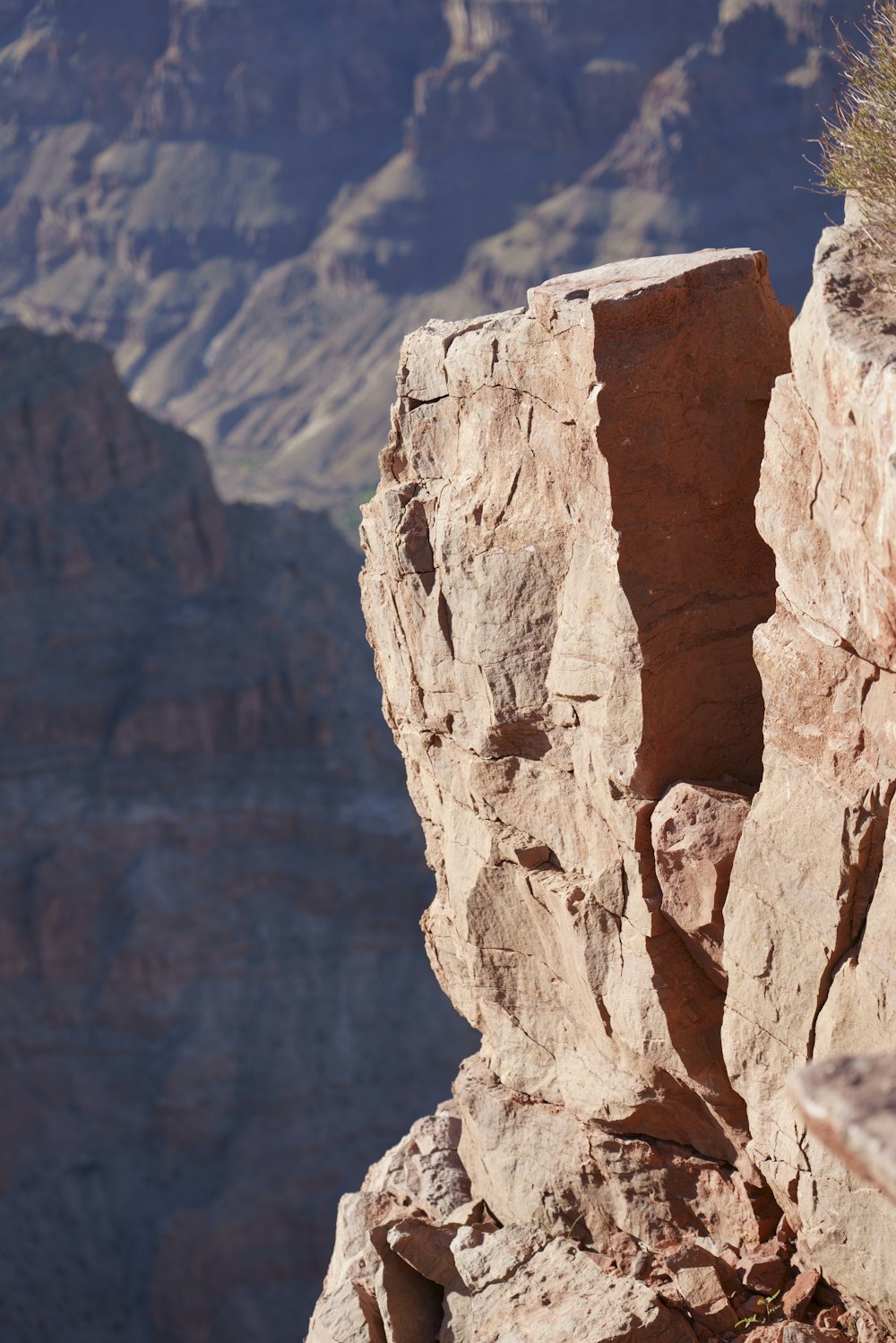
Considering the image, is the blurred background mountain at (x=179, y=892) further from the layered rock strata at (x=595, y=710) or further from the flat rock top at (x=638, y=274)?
the flat rock top at (x=638, y=274)

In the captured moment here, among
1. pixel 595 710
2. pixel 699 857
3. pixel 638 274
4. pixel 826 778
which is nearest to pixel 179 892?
pixel 595 710

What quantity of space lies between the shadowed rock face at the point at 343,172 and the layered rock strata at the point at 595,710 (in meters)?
114

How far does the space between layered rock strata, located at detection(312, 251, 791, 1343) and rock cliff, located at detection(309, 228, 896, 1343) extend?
2cm

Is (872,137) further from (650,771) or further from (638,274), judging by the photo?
(650,771)

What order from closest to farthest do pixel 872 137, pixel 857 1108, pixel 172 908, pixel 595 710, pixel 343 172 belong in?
1. pixel 857 1108
2. pixel 872 137
3. pixel 595 710
4. pixel 172 908
5. pixel 343 172

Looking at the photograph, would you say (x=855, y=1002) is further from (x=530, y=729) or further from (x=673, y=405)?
(x=673, y=405)

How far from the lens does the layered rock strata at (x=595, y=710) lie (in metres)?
9.93

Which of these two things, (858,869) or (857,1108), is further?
(858,869)

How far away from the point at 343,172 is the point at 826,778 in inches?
6361

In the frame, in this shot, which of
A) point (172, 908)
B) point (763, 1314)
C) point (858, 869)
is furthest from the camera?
point (172, 908)

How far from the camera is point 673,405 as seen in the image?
9.93 metres

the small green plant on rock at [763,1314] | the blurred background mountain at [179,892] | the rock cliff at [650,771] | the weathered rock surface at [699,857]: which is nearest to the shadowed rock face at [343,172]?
the blurred background mountain at [179,892]

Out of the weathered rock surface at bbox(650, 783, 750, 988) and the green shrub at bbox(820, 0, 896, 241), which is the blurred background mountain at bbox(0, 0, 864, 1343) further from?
the green shrub at bbox(820, 0, 896, 241)

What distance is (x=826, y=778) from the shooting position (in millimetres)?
8875
